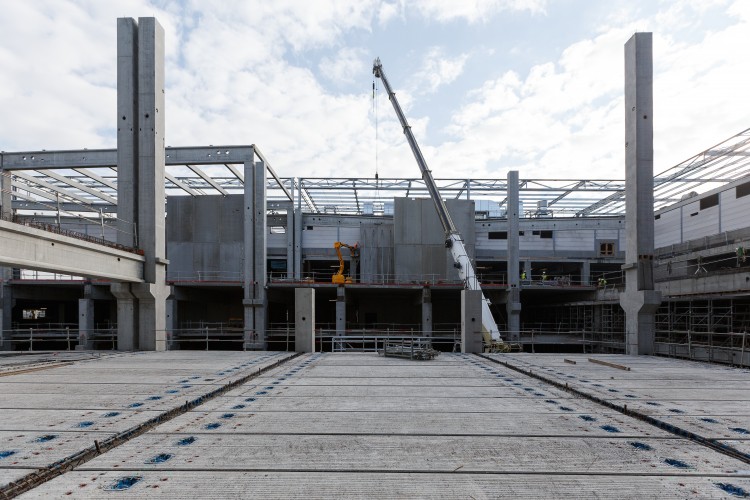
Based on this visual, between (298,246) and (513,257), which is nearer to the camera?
(513,257)

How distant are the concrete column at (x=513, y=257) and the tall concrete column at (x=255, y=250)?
16.7m

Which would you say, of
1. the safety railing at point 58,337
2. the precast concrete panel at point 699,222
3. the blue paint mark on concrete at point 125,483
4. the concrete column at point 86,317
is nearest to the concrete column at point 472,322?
the blue paint mark on concrete at point 125,483

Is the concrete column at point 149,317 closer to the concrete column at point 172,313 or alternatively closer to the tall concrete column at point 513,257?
the concrete column at point 172,313

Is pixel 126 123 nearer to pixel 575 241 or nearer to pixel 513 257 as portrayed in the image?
pixel 513 257

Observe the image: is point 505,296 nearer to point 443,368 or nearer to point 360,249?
point 360,249

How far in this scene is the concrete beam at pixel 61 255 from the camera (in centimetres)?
1126

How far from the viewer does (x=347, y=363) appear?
1182cm

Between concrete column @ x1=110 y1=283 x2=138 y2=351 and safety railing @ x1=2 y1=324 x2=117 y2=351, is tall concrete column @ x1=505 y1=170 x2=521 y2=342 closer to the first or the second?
concrete column @ x1=110 y1=283 x2=138 y2=351

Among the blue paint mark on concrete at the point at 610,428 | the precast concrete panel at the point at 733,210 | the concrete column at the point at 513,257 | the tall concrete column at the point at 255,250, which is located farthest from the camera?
the concrete column at the point at 513,257

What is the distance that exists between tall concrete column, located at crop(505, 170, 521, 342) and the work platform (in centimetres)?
1999

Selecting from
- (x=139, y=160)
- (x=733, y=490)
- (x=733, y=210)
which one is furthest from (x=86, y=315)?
(x=733, y=210)

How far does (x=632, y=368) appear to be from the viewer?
11.2 metres

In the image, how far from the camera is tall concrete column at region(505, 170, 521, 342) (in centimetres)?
2956

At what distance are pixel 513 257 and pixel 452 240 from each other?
6.51 m
